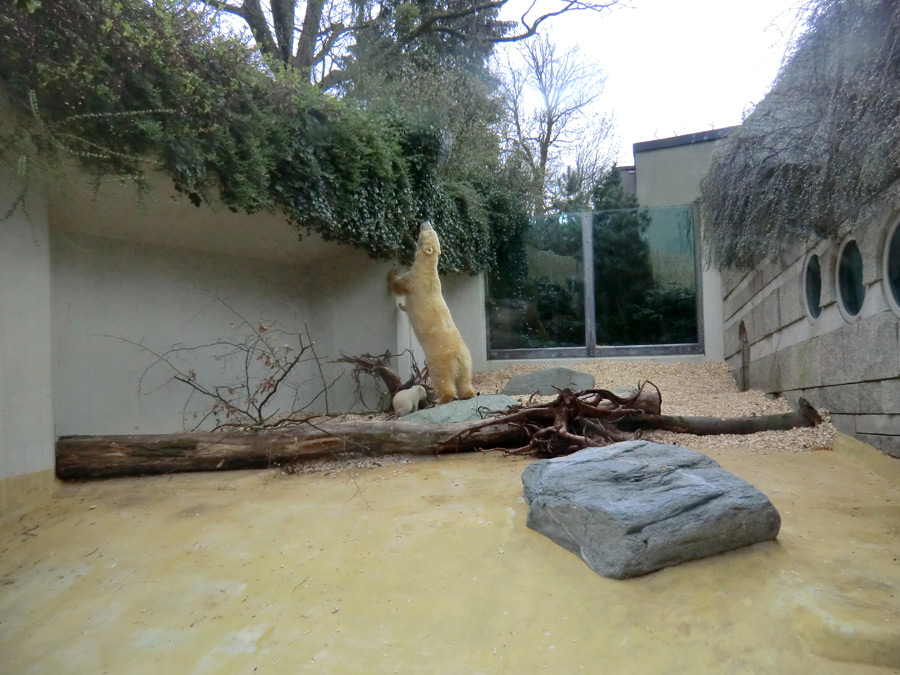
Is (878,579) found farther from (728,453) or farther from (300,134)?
(300,134)

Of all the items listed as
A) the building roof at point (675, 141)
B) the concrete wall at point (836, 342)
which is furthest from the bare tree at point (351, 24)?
the concrete wall at point (836, 342)

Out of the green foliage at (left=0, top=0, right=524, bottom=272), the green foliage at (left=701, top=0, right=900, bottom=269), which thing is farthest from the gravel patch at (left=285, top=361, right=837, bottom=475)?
the green foliage at (left=0, top=0, right=524, bottom=272)

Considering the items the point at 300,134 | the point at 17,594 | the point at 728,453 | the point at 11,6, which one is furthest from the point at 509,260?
the point at 17,594

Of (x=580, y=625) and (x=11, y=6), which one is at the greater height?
(x=11, y=6)

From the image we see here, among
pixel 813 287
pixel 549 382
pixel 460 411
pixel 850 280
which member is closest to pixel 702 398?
pixel 549 382

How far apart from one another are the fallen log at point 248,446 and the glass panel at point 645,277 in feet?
21.0

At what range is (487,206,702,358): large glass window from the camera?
404 inches

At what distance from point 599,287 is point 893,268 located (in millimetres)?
6975

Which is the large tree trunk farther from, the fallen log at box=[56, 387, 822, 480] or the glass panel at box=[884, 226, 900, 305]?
the glass panel at box=[884, 226, 900, 305]

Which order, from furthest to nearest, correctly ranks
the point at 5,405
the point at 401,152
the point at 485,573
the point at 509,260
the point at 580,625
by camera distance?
the point at 509,260 < the point at 401,152 < the point at 5,405 < the point at 485,573 < the point at 580,625

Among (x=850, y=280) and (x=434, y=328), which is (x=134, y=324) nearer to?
(x=434, y=328)

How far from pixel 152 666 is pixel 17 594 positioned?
1219mm

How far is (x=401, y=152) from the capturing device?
760 cm

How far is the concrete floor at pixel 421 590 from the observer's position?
228cm
